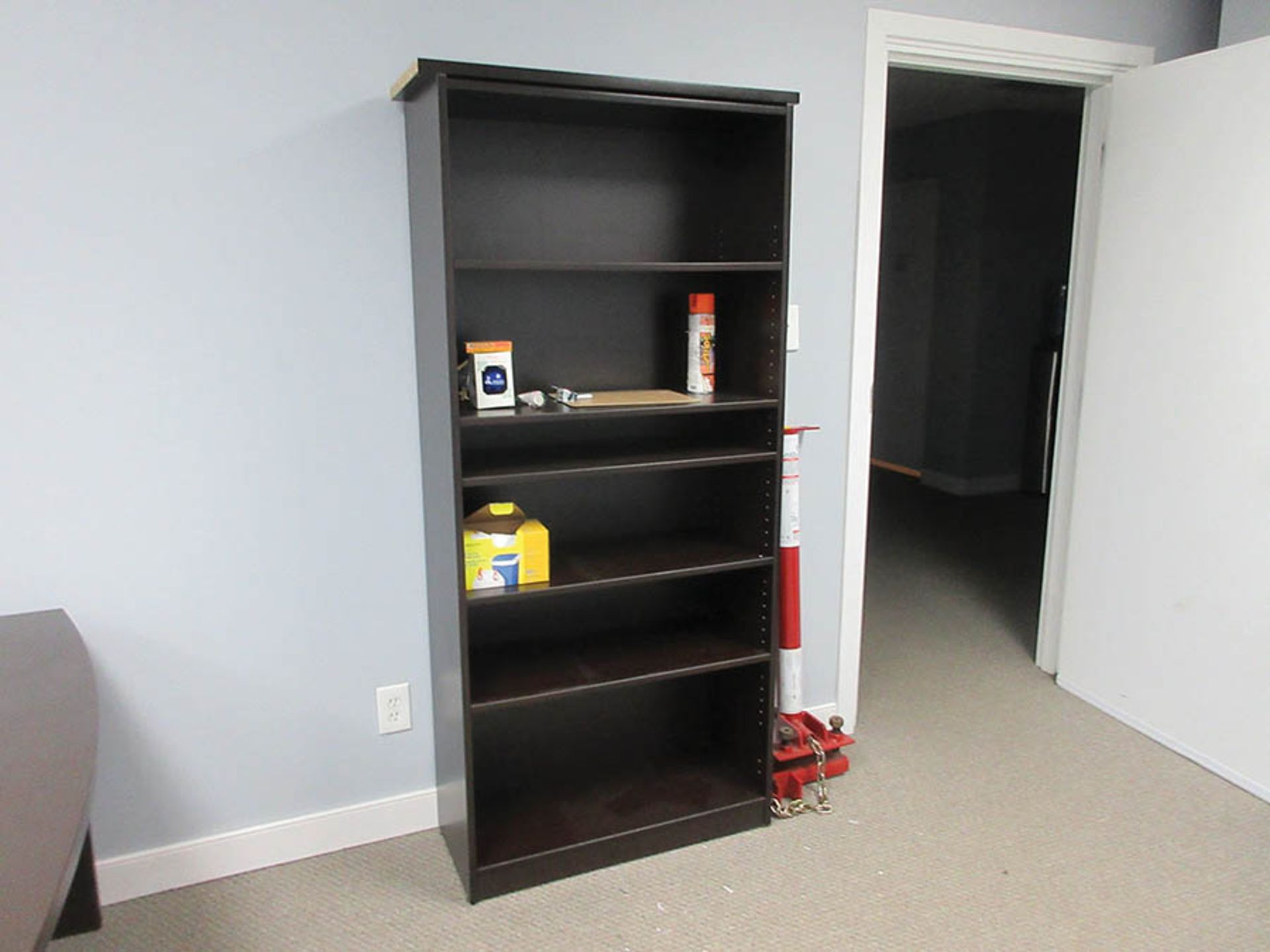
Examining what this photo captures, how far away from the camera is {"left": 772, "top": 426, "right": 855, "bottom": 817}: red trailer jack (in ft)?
7.56

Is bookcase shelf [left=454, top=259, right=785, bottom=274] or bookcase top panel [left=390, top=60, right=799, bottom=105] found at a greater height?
bookcase top panel [left=390, top=60, right=799, bottom=105]

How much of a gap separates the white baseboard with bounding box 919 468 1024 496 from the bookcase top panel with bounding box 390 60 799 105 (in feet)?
14.1

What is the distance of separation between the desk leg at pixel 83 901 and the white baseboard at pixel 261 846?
0.75 feet

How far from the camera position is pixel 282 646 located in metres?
2.01

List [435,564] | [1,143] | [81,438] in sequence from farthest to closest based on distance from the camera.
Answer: [435,564] → [81,438] → [1,143]

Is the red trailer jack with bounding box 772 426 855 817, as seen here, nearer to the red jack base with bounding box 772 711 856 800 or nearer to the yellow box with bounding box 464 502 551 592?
the red jack base with bounding box 772 711 856 800

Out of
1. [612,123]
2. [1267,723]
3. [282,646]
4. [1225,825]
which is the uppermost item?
[612,123]

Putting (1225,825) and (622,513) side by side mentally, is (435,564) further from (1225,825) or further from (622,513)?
(1225,825)

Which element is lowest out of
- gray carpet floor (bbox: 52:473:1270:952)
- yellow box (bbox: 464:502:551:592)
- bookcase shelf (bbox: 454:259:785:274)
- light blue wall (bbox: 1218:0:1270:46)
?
gray carpet floor (bbox: 52:473:1270:952)

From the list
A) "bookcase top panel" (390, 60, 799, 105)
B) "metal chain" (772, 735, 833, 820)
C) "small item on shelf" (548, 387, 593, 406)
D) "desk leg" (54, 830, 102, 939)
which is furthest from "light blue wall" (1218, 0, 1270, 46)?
"desk leg" (54, 830, 102, 939)

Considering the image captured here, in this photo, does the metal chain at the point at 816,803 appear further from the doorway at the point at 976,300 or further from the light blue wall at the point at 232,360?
the doorway at the point at 976,300

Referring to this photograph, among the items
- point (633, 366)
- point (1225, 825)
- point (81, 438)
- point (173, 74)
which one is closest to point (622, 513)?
point (633, 366)

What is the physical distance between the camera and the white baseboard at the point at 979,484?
575 centimetres

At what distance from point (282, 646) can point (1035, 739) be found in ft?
6.94
